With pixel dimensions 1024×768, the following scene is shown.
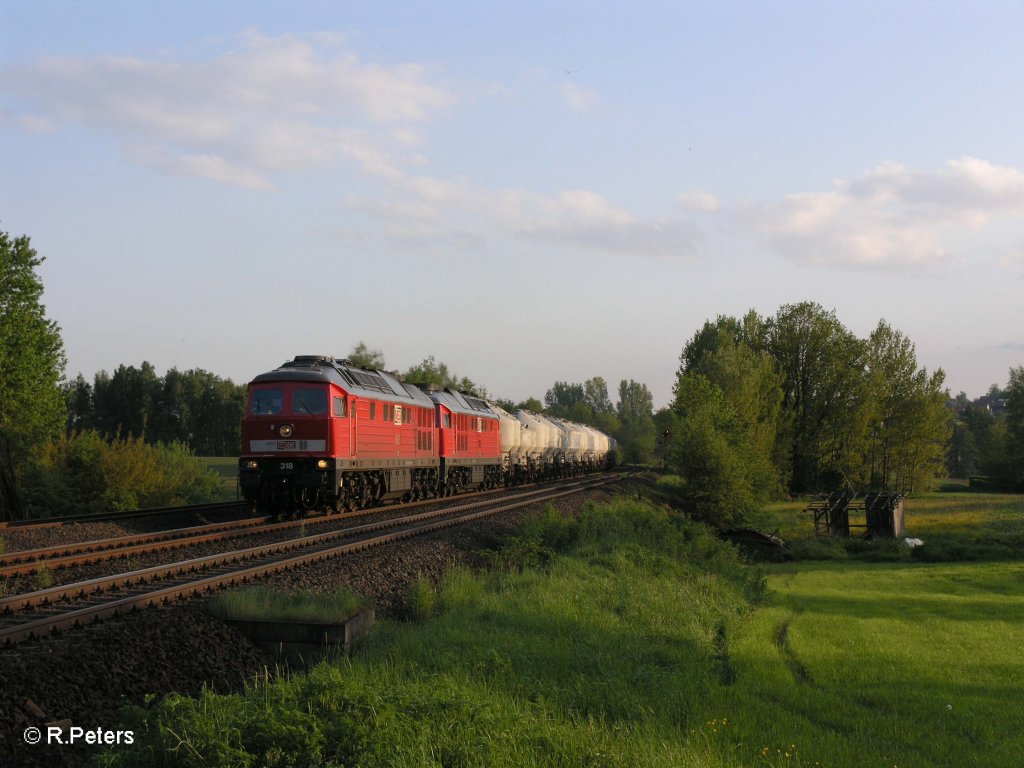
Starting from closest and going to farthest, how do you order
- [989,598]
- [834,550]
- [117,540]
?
[117,540] → [989,598] → [834,550]

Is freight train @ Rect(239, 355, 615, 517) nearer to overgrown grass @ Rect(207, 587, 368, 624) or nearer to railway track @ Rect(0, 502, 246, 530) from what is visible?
railway track @ Rect(0, 502, 246, 530)

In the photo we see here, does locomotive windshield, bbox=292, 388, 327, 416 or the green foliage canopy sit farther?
the green foliage canopy

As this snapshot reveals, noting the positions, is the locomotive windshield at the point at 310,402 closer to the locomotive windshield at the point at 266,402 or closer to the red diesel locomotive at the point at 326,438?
the red diesel locomotive at the point at 326,438

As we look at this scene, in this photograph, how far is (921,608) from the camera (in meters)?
18.6

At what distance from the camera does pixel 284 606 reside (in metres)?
11.0

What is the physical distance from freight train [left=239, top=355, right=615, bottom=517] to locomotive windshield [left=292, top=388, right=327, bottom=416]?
0.09 feet

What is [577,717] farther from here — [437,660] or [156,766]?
[156,766]

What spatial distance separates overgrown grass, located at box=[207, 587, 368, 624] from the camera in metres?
10.5

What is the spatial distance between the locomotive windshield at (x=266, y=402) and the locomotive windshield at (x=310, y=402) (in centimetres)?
51

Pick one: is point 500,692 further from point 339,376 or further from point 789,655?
point 339,376

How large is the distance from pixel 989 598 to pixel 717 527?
18.3 metres

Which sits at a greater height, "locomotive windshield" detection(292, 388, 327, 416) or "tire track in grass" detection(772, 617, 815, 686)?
"locomotive windshield" detection(292, 388, 327, 416)

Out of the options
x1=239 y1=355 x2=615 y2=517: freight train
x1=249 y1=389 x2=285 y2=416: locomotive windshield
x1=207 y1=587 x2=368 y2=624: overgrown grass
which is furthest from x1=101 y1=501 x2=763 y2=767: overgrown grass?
x1=249 y1=389 x2=285 y2=416: locomotive windshield

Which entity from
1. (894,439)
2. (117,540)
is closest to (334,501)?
(117,540)
